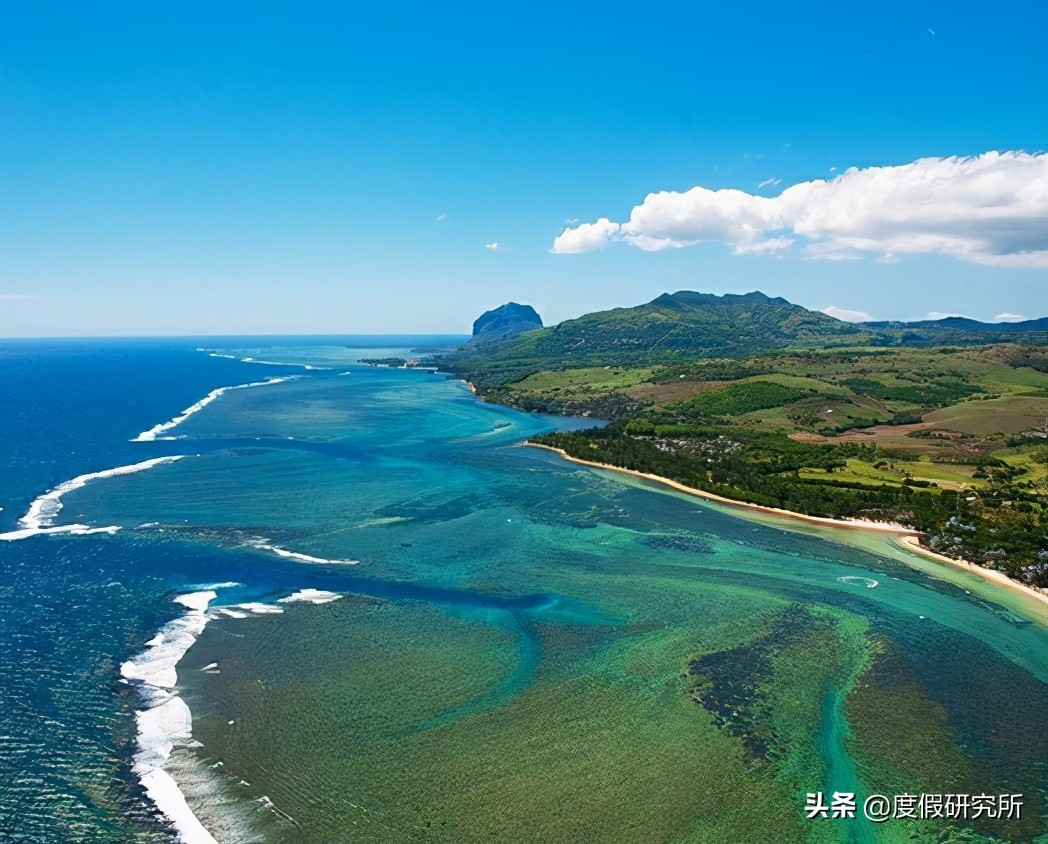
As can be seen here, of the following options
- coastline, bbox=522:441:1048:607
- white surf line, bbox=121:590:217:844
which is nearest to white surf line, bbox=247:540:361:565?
white surf line, bbox=121:590:217:844

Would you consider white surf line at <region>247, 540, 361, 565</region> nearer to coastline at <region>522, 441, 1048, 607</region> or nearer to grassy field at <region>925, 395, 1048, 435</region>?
coastline at <region>522, 441, 1048, 607</region>

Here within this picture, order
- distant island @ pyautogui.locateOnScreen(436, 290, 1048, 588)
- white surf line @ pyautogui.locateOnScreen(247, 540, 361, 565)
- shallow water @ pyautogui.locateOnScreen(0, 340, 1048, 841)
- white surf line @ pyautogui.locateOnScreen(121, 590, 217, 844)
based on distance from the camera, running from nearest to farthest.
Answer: white surf line @ pyautogui.locateOnScreen(121, 590, 217, 844)
shallow water @ pyautogui.locateOnScreen(0, 340, 1048, 841)
white surf line @ pyautogui.locateOnScreen(247, 540, 361, 565)
distant island @ pyautogui.locateOnScreen(436, 290, 1048, 588)

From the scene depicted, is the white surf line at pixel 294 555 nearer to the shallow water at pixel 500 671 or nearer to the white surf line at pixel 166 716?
the shallow water at pixel 500 671

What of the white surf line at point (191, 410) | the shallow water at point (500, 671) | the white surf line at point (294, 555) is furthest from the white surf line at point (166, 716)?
the white surf line at point (191, 410)

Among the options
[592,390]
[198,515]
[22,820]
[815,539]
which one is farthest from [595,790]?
[592,390]

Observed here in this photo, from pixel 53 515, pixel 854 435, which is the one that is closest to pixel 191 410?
pixel 53 515

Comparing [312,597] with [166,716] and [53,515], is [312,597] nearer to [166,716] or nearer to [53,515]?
[166,716]
